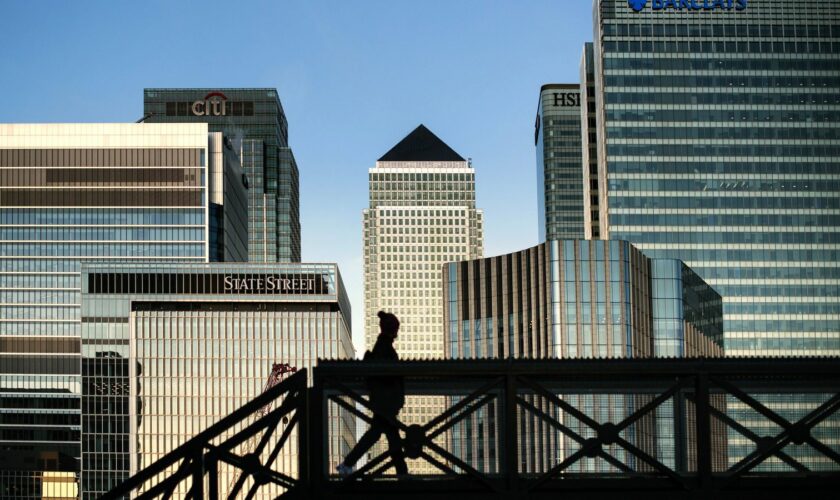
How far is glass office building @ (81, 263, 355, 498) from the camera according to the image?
140 meters

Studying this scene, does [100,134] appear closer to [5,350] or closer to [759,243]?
[5,350]

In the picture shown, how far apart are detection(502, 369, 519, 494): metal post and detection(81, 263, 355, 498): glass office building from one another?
124 meters

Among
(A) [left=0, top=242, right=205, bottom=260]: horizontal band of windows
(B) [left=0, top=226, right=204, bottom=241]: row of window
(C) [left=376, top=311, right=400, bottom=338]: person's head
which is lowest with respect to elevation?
(C) [left=376, top=311, right=400, bottom=338]: person's head

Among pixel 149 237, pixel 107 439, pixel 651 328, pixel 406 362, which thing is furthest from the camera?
pixel 149 237

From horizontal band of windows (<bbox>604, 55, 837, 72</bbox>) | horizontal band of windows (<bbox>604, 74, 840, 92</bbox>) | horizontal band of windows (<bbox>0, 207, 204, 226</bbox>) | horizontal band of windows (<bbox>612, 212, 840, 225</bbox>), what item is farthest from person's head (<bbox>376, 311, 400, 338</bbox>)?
horizontal band of windows (<bbox>604, 55, 837, 72</bbox>)

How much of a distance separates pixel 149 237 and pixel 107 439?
28782 mm

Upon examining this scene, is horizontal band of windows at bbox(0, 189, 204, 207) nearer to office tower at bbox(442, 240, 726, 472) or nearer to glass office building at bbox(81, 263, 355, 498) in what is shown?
glass office building at bbox(81, 263, 355, 498)

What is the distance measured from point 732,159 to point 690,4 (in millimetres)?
23571

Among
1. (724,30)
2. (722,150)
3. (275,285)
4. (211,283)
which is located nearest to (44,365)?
(211,283)

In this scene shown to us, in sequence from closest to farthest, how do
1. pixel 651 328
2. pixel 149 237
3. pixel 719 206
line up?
pixel 651 328 < pixel 149 237 < pixel 719 206

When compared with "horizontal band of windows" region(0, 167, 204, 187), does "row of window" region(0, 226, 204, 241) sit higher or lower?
lower

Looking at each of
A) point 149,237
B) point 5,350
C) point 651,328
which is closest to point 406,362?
point 651,328

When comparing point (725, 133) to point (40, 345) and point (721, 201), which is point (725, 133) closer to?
point (721, 201)

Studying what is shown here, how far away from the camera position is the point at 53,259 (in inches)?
6417
